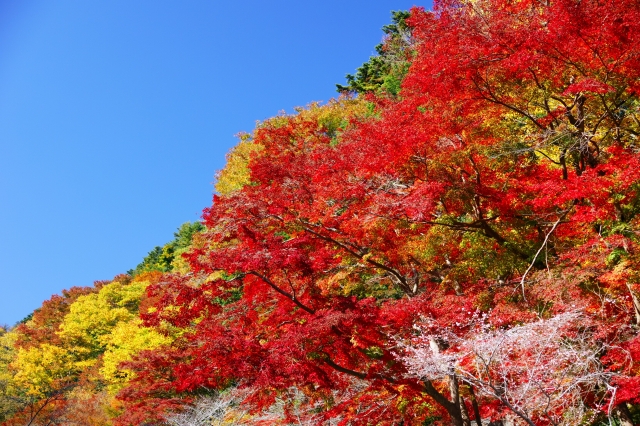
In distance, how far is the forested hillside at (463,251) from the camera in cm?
730

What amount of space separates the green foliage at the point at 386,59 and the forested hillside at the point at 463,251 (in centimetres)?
1868

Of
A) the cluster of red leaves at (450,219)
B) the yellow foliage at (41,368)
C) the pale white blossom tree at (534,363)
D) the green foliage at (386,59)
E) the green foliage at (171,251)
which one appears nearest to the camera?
the pale white blossom tree at (534,363)

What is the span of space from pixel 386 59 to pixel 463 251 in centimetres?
2503

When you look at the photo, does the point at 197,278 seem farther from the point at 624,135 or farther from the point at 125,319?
the point at 125,319

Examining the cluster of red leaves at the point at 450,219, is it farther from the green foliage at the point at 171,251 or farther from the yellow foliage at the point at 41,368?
the green foliage at the point at 171,251

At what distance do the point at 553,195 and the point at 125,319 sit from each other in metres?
26.9

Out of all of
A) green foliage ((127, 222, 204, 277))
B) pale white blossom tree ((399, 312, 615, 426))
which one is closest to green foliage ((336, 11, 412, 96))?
green foliage ((127, 222, 204, 277))

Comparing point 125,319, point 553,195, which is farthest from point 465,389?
point 125,319

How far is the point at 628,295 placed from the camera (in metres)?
7.84

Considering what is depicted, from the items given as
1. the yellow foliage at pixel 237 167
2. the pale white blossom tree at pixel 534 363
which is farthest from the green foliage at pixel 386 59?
the pale white blossom tree at pixel 534 363

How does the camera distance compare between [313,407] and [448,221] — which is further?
[313,407]

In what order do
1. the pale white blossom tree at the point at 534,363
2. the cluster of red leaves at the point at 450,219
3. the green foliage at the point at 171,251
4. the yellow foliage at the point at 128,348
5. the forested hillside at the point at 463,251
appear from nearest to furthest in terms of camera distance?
the pale white blossom tree at the point at 534,363 → the forested hillside at the point at 463,251 → the cluster of red leaves at the point at 450,219 → the yellow foliage at the point at 128,348 → the green foliage at the point at 171,251

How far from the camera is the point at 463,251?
10.1 metres

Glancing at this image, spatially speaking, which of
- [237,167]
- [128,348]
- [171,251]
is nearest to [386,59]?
[237,167]
